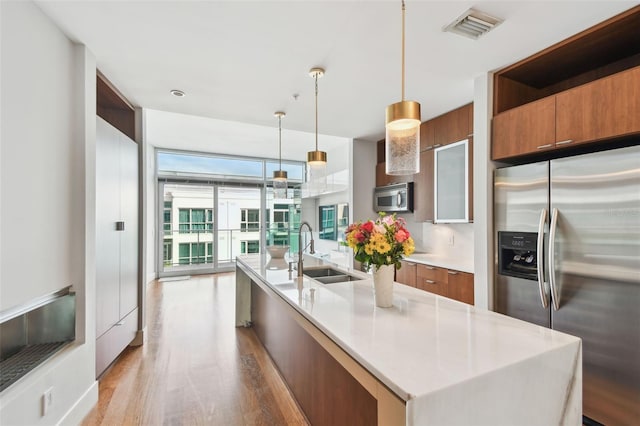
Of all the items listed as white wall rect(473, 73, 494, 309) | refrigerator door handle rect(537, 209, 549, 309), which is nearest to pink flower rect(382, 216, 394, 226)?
refrigerator door handle rect(537, 209, 549, 309)

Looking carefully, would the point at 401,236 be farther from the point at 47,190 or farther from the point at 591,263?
the point at 47,190

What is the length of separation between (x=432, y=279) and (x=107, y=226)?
312 cm

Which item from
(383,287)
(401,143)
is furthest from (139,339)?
(401,143)

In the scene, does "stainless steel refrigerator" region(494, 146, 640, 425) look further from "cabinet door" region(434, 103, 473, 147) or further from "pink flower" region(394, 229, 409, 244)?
"pink flower" region(394, 229, 409, 244)

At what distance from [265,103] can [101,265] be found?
2080 mm

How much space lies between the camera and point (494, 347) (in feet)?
3.68

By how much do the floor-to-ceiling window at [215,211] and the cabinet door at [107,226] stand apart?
12.6 feet

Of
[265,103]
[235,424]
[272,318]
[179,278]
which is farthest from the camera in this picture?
[179,278]

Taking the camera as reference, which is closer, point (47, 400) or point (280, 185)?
point (47, 400)

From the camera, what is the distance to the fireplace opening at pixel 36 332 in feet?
Answer: 5.47

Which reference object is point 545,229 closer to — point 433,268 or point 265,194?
point 433,268

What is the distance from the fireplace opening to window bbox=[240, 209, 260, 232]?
5.39 metres

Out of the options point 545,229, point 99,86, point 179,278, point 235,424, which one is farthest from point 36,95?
point 179,278

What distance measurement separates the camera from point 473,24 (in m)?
1.80
